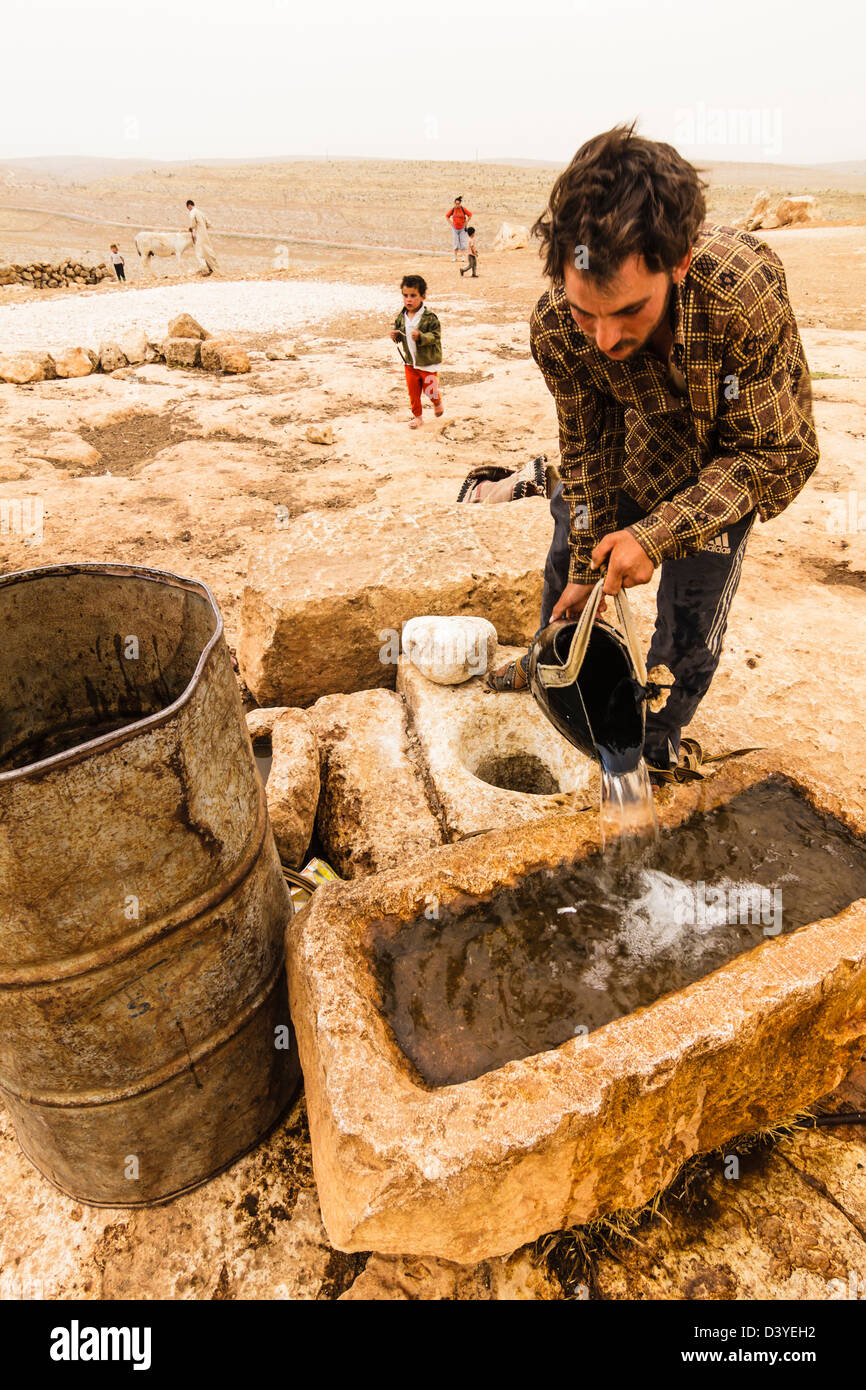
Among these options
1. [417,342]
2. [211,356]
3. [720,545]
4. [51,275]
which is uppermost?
[51,275]

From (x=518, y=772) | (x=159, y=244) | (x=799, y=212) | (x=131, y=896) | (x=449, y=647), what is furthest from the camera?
(x=799, y=212)

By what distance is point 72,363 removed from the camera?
30.1ft

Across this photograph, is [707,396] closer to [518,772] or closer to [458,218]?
[518,772]

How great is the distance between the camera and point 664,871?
7.77 ft

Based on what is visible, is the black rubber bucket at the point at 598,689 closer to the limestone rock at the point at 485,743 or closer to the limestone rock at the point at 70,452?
the limestone rock at the point at 485,743

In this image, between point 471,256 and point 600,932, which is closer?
point 600,932

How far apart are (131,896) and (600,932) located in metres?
1.29

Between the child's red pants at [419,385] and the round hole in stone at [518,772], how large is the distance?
482 centimetres

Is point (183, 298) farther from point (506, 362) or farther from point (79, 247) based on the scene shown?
point (79, 247)

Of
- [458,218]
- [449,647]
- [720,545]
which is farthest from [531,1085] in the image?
[458,218]

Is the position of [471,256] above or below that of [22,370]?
above

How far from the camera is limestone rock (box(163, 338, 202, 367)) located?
9.50 m

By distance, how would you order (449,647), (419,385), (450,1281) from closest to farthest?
(450,1281), (449,647), (419,385)
